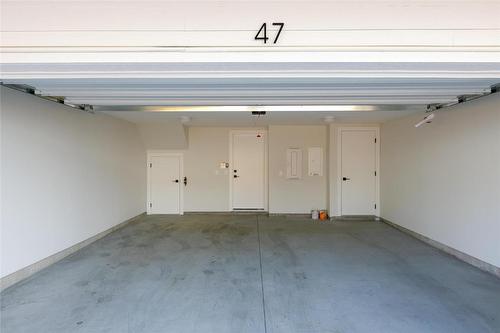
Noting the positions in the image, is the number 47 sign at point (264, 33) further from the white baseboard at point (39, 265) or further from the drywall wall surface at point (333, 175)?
the drywall wall surface at point (333, 175)

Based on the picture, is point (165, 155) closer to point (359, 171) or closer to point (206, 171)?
point (206, 171)

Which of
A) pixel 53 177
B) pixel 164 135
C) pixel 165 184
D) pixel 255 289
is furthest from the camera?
pixel 165 184

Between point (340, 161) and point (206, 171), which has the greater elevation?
point (340, 161)

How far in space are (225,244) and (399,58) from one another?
3.40 m

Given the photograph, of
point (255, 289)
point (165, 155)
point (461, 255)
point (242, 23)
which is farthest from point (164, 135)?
point (461, 255)

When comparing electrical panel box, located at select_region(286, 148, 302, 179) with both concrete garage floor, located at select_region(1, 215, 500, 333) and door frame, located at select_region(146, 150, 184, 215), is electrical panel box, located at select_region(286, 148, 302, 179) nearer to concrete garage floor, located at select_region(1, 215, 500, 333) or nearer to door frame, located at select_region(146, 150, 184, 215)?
concrete garage floor, located at select_region(1, 215, 500, 333)

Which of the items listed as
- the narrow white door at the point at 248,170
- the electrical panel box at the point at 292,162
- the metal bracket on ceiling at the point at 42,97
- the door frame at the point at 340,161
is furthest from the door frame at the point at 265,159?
the metal bracket on ceiling at the point at 42,97

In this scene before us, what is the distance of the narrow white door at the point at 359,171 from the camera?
237 inches

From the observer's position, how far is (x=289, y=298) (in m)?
2.55

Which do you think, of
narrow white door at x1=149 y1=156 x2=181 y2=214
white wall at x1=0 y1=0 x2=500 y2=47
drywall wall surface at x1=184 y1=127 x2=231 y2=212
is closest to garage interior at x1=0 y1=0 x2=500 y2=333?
white wall at x1=0 y1=0 x2=500 y2=47

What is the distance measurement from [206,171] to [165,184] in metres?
1.05

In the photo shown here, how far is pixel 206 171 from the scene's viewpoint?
6.62 metres

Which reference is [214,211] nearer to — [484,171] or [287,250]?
[287,250]

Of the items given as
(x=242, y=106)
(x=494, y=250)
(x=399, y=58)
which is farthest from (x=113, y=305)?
(x=494, y=250)
